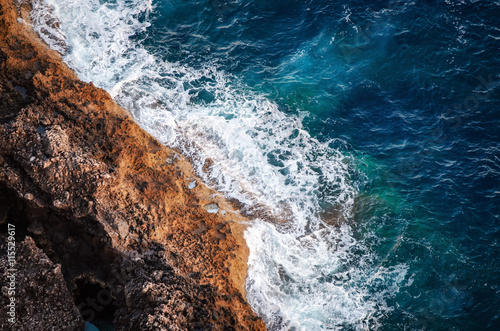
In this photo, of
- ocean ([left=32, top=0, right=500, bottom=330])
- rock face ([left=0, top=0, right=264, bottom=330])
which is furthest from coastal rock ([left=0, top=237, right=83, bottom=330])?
ocean ([left=32, top=0, right=500, bottom=330])

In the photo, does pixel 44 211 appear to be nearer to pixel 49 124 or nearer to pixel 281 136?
pixel 49 124

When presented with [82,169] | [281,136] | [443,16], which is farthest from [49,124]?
[443,16]

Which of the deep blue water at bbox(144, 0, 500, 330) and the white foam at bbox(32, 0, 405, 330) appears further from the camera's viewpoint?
the deep blue water at bbox(144, 0, 500, 330)

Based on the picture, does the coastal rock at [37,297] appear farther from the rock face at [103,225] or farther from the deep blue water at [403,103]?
the deep blue water at [403,103]

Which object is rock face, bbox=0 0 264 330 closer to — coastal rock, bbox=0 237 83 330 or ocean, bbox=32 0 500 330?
coastal rock, bbox=0 237 83 330

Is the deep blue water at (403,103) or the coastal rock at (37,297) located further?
the deep blue water at (403,103)

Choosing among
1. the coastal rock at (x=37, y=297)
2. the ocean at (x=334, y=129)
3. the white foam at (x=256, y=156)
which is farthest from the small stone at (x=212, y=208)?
the coastal rock at (x=37, y=297)
